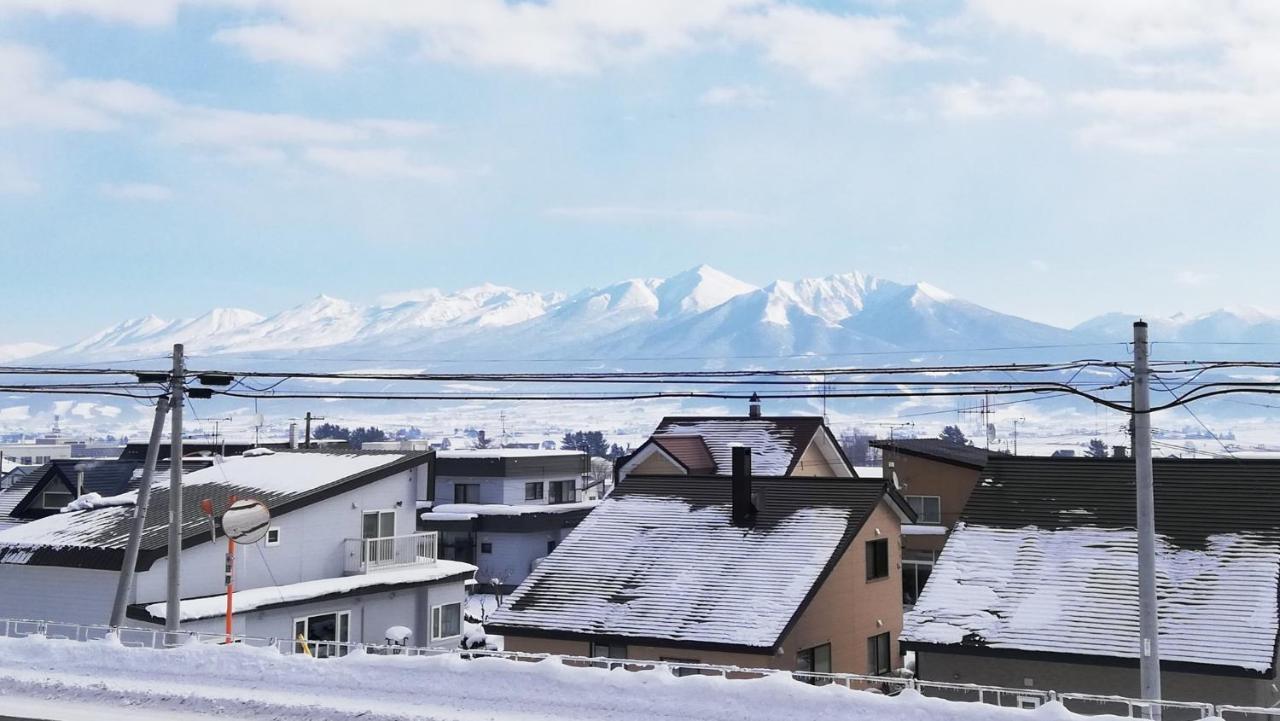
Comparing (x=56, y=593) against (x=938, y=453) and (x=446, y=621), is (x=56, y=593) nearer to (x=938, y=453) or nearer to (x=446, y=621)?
(x=446, y=621)

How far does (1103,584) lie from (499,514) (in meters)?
44.4

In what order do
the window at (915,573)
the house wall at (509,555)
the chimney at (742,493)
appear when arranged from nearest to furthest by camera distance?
the chimney at (742,493) → the window at (915,573) → the house wall at (509,555)

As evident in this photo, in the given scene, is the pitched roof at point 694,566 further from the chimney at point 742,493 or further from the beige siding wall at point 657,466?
the beige siding wall at point 657,466

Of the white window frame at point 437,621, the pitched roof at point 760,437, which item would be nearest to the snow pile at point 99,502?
Result: the white window frame at point 437,621

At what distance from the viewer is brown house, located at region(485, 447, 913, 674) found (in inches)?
996

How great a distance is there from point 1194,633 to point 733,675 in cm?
897

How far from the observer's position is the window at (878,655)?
30.7m

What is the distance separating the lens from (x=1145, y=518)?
16.0 m

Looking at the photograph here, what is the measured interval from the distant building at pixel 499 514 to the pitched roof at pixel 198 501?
1115 inches

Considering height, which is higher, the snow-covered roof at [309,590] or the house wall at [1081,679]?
the snow-covered roof at [309,590]

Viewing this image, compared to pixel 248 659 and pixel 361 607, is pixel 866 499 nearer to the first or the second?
pixel 361 607

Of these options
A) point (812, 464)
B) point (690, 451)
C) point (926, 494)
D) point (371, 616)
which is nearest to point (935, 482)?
point (926, 494)

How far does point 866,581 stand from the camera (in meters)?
30.5

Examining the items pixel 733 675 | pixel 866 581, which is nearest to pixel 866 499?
pixel 866 581
